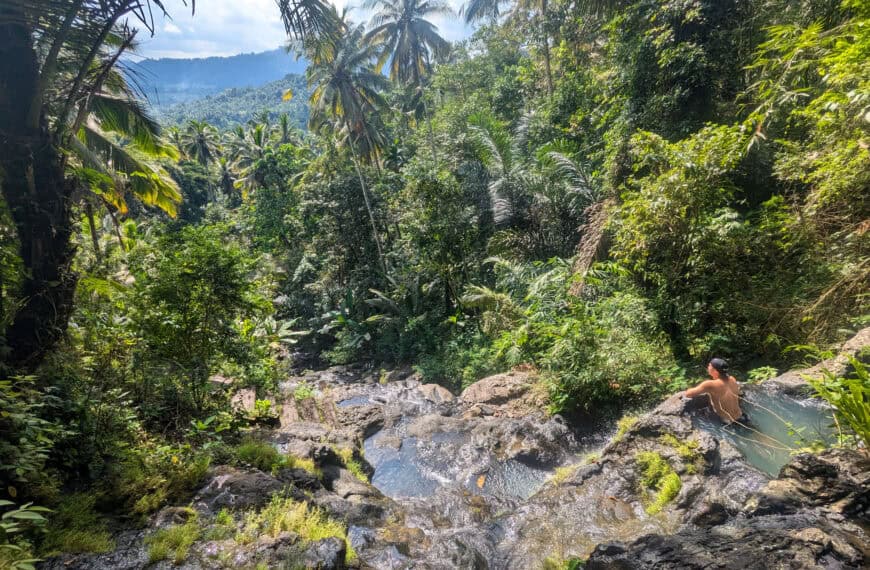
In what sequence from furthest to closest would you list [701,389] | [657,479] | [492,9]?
[492,9] < [701,389] < [657,479]

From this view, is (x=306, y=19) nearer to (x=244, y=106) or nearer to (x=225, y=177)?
(x=225, y=177)

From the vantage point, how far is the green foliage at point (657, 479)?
424 centimetres

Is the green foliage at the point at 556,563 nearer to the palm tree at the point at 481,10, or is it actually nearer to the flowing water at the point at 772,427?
the flowing water at the point at 772,427

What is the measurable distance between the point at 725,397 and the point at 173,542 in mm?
5903

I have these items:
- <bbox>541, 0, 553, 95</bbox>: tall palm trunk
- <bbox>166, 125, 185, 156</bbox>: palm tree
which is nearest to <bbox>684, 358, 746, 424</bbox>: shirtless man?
<bbox>541, 0, 553, 95</bbox>: tall palm trunk

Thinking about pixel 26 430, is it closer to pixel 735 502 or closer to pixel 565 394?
pixel 735 502

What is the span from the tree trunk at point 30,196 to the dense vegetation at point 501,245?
20mm

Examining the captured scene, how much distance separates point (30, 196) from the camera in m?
3.95

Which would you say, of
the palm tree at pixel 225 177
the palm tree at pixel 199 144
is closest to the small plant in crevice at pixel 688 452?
the palm tree at pixel 225 177

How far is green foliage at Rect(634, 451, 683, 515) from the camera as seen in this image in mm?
4238

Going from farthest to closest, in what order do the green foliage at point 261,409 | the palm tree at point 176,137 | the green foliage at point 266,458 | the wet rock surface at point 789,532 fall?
the palm tree at point 176,137 → the green foliage at point 261,409 → the green foliage at point 266,458 → the wet rock surface at point 789,532

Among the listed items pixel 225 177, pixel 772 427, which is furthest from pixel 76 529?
pixel 225 177

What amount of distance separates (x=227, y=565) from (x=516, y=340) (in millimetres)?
7018

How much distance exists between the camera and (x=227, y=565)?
10.7 feet
